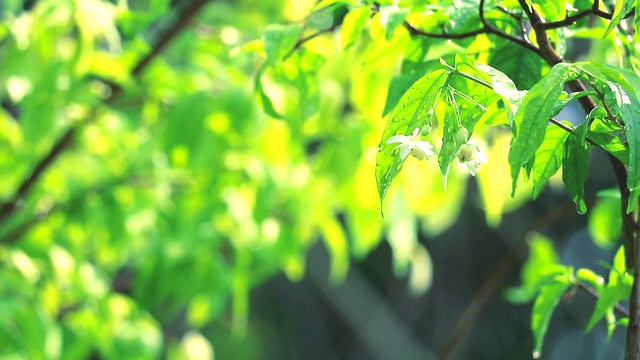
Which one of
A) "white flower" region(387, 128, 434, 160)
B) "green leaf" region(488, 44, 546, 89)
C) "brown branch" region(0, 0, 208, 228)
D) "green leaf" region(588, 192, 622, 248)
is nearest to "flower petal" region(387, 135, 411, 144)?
"white flower" region(387, 128, 434, 160)

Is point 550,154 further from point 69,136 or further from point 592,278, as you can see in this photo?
point 69,136

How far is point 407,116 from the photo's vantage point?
384mm

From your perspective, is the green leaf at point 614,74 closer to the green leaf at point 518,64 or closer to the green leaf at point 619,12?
the green leaf at point 619,12

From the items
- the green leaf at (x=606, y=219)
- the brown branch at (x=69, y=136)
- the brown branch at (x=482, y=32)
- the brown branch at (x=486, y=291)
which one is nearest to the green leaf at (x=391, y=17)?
the brown branch at (x=482, y=32)

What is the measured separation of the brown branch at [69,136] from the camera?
1.02m

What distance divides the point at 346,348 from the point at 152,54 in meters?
2.17

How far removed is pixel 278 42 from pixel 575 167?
8.0 inches

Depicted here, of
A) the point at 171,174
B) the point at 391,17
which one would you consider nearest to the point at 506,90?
the point at 391,17

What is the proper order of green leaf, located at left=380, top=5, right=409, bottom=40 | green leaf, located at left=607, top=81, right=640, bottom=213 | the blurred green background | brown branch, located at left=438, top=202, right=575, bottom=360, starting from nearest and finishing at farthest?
1. green leaf, located at left=607, top=81, right=640, bottom=213
2. green leaf, located at left=380, top=5, right=409, bottom=40
3. brown branch, located at left=438, top=202, right=575, bottom=360
4. the blurred green background

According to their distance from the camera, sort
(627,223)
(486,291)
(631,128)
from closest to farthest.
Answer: (631,128), (627,223), (486,291)

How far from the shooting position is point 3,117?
109 centimetres

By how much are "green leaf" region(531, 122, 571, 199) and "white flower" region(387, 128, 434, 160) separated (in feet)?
0.17

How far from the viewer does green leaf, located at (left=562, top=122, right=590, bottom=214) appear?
396 mm

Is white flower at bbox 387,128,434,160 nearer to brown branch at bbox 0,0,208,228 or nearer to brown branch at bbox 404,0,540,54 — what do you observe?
brown branch at bbox 404,0,540,54
